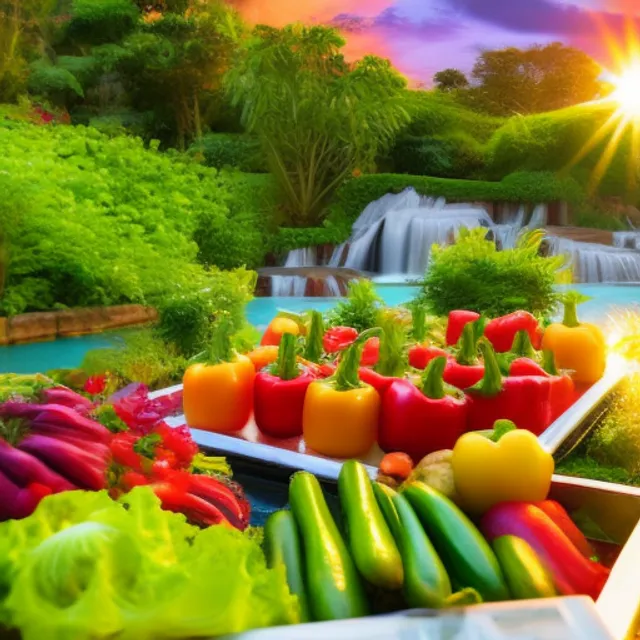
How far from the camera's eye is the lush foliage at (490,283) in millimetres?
2512

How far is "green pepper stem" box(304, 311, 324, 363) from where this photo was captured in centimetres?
149

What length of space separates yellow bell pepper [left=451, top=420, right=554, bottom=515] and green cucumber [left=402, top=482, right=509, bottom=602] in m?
0.13

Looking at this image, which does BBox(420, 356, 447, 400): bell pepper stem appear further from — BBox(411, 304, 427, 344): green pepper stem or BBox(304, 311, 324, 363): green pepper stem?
BBox(411, 304, 427, 344): green pepper stem

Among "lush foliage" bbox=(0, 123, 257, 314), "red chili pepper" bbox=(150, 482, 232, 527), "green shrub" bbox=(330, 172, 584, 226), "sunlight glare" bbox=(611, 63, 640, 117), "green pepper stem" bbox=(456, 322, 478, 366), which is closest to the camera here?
"red chili pepper" bbox=(150, 482, 232, 527)

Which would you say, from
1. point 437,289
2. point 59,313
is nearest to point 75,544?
point 437,289

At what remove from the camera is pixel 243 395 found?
134 centimetres

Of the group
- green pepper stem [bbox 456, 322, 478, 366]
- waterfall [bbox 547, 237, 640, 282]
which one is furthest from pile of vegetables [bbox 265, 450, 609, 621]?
waterfall [bbox 547, 237, 640, 282]

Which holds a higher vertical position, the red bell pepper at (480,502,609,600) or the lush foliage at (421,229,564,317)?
the lush foliage at (421,229,564,317)

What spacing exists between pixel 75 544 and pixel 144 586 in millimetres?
51

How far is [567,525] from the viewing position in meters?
0.84

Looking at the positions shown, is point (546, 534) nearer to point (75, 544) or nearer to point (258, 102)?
point (75, 544)

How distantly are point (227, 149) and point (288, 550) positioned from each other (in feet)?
13.1

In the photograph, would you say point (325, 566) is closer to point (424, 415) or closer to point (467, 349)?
point (424, 415)

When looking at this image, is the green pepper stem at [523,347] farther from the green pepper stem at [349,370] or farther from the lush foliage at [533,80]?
the lush foliage at [533,80]
